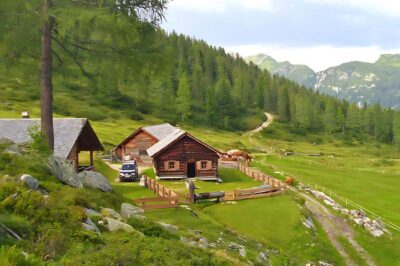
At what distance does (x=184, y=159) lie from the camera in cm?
5159

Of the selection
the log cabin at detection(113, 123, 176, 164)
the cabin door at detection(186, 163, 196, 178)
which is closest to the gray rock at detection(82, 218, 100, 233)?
the cabin door at detection(186, 163, 196, 178)

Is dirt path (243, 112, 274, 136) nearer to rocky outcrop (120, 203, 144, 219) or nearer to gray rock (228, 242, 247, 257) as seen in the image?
gray rock (228, 242, 247, 257)

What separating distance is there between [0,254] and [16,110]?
353 ft

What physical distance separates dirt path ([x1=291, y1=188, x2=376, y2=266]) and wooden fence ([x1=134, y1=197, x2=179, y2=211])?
12.4 metres

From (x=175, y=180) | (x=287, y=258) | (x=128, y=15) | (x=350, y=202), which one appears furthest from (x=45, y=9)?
(x=350, y=202)

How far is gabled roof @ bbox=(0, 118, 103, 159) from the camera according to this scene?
1542 inches

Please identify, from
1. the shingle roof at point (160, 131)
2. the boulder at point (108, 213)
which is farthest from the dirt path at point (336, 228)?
the shingle roof at point (160, 131)

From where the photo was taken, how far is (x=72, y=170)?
1834cm

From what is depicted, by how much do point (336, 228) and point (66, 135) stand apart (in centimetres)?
2593

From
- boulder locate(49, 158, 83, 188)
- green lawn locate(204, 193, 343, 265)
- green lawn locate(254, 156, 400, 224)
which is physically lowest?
green lawn locate(254, 156, 400, 224)

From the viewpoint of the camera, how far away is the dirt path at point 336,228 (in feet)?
100.0

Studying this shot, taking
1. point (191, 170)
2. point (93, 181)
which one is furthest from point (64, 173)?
point (191, 170)

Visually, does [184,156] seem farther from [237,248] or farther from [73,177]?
[73,177]

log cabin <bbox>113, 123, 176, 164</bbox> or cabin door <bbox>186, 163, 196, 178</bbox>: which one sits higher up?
log cabin <bbox>113, 123, 176, 164</bbox>
